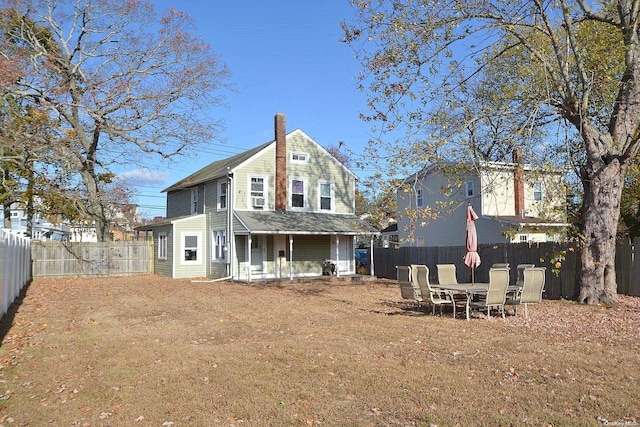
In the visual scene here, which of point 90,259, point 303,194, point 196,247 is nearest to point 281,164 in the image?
point 303,194

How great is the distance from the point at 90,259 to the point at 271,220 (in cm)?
1089

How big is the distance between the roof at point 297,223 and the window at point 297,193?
67cm

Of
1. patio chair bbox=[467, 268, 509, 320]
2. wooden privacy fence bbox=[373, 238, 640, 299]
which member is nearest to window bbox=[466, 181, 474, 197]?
wooden privacy fence bbox=[373, 238, 640, 299]

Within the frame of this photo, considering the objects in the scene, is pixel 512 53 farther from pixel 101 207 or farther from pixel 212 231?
pixel 101 207

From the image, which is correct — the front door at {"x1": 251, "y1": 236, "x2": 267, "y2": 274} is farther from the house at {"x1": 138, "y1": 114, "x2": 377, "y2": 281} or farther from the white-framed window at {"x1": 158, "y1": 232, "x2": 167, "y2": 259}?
the white-framed window at {"x1": 158, "y1": 232, "x2": 167, "y2": 259}

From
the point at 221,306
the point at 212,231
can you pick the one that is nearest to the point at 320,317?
the point at 221,306

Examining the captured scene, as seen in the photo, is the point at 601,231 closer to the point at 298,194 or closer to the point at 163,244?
the point at 298,194

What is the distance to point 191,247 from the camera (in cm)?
2836

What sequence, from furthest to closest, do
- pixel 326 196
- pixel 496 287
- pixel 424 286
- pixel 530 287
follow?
pixel 326 196
pixel 424 286
pixel 530 287
pixel 496 287

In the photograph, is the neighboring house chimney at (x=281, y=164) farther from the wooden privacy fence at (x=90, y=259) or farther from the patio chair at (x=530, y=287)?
the patio chair at (x=530, y=287)

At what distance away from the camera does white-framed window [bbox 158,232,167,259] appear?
29.2m

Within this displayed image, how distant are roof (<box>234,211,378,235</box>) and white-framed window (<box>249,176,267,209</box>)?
A: 531 millimetres

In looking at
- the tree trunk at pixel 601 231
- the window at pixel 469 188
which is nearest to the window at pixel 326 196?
the window at pixel 469 188

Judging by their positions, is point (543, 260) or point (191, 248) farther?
point (191, 248)
